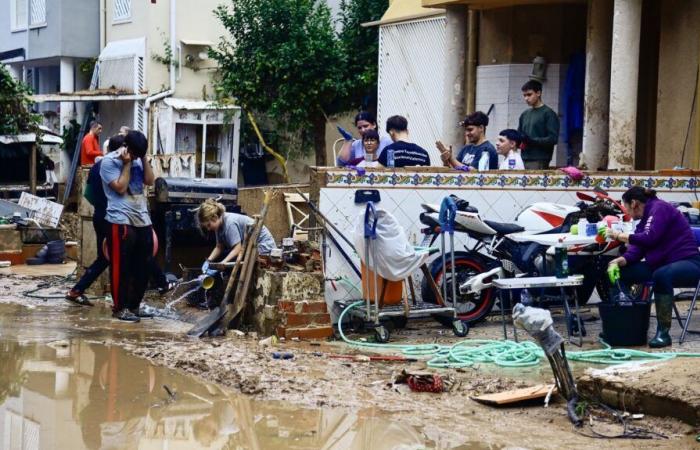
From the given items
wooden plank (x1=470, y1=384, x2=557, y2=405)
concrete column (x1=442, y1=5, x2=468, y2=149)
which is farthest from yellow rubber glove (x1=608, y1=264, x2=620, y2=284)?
concrete column (x1=442, y1=5, x2=468, y2=149)

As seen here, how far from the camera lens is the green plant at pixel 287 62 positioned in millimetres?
24172

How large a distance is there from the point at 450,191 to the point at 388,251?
161cm

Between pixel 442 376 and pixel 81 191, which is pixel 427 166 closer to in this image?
pixel 442 376

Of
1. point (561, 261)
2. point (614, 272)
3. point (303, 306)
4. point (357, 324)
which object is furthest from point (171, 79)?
point (614, 272)

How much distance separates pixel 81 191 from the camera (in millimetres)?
13930

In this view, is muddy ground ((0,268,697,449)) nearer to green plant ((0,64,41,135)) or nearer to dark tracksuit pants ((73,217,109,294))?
dark tracksuit pants ((73,217,109,294))

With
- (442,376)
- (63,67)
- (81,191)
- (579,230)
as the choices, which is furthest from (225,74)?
(442,376)

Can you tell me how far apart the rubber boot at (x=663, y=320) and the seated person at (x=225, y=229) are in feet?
11.9

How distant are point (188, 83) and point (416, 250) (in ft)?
62.6

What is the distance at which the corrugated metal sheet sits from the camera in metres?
18.6

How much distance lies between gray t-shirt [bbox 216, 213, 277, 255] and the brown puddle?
2169 mm

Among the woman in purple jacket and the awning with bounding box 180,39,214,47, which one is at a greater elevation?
the awning with bounding box 180,39,214,47

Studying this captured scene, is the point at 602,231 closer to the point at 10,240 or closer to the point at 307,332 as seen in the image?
the point at 307,332

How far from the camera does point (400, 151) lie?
11.8 m
